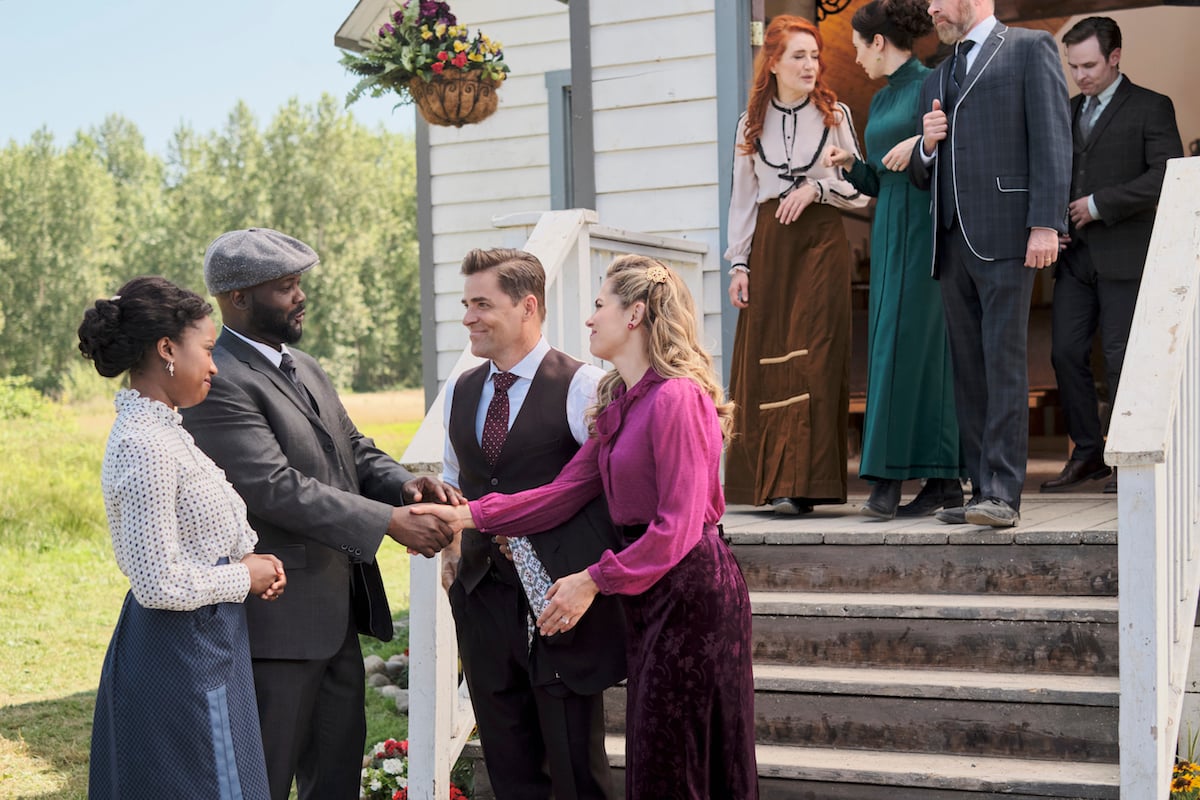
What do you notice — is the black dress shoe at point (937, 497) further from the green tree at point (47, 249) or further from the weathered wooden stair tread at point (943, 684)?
the green tree at point (47, 249)

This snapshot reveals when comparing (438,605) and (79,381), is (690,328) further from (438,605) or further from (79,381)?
(79,381)

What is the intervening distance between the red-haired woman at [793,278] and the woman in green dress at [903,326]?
130mm

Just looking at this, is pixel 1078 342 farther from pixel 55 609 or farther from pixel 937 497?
pixel 55 609

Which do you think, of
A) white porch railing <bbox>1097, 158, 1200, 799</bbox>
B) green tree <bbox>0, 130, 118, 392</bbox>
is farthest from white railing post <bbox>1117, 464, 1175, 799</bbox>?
green tree <bbox>0, 130, 118, 392</bbox>

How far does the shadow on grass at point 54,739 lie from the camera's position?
5.30 m

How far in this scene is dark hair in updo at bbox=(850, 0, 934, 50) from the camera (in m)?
4.78

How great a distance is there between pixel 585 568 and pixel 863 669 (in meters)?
1.37

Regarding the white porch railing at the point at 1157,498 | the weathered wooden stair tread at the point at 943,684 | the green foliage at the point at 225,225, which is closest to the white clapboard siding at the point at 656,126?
the white porch railing at the point at 1157,498

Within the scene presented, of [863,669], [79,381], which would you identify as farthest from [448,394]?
[79,381]

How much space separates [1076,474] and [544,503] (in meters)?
3.31

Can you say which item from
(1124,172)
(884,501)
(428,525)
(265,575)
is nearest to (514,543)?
(428,525)

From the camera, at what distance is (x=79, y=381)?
34.1 metres

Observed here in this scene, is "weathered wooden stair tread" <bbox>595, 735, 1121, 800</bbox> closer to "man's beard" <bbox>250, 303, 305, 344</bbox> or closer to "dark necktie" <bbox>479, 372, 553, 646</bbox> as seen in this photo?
"dark necktie" <bbox>479, 372, 553, 646</bbox>

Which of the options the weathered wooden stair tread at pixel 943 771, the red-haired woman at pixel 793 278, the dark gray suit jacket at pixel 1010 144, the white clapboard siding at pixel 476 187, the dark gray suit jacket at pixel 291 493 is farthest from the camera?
the white clapboard siding at pixel 476 187
